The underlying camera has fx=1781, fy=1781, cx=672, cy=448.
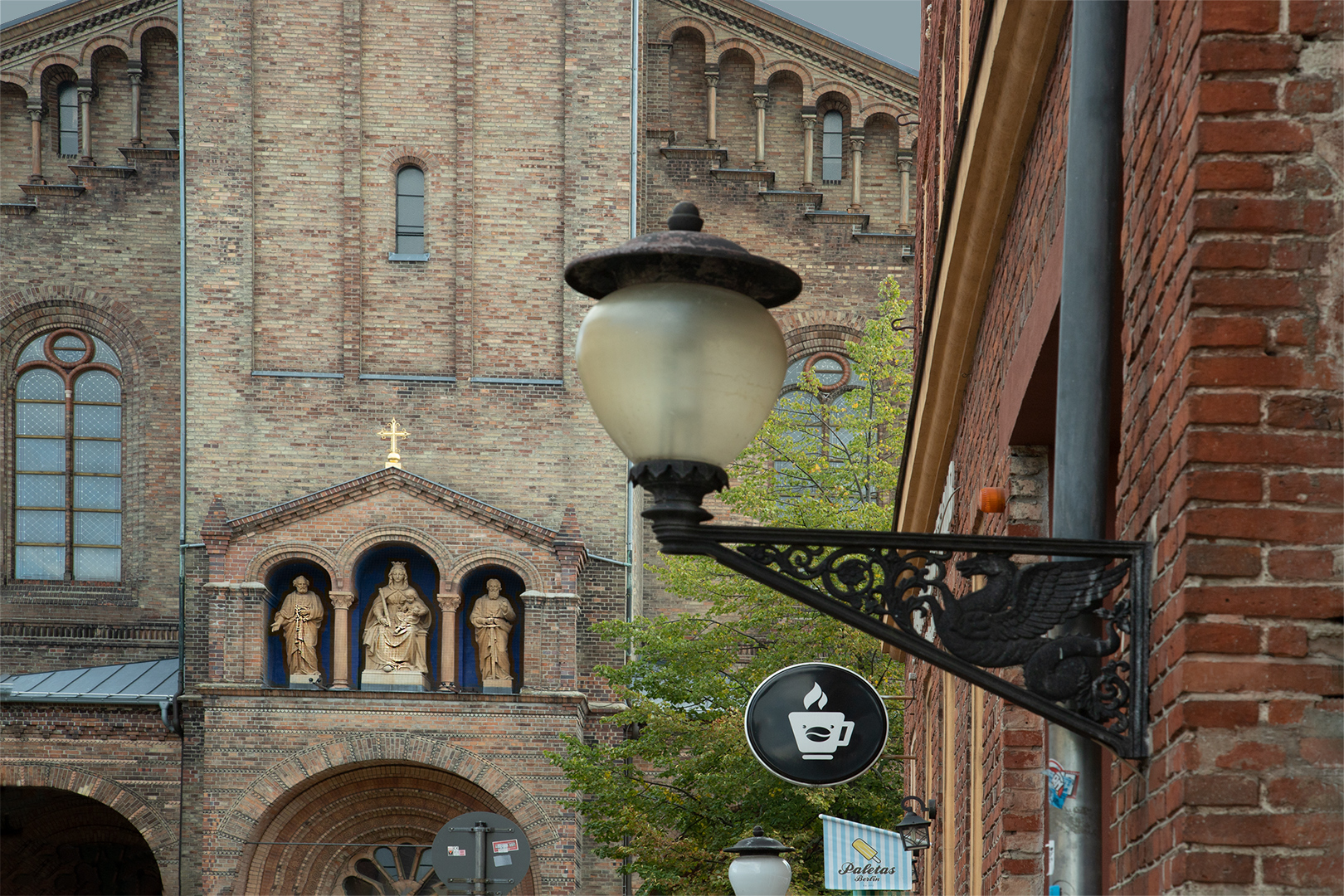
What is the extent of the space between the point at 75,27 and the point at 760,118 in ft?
42.2

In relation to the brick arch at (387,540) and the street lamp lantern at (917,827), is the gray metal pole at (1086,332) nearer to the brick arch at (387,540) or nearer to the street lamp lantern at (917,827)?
the street lamp lantern at (917,827)

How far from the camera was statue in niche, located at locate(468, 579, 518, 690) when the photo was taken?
2756cm

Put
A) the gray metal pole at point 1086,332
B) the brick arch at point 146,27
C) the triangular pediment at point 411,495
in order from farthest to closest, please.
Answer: the brick arch at point 146,27 → the triangular pediment at point 411,495 → the gray metal pole at point 1086,332

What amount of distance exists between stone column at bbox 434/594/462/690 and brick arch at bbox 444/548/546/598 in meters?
0.22

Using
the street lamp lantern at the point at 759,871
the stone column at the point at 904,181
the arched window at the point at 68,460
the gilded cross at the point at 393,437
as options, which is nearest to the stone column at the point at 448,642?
the gilded cross at the point at 393,437

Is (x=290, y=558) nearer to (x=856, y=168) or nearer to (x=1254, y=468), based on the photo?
(x=856, y=168)

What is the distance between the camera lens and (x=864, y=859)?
11.7 metres

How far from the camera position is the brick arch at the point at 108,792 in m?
27.4

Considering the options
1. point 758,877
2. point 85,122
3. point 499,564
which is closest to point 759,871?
point 758,877

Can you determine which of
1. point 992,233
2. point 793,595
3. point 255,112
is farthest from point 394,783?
point 793,595

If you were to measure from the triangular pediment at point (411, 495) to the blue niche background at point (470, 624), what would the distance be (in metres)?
0.73

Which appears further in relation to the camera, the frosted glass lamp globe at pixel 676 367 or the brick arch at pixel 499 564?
the brick arch at pixel 499 564

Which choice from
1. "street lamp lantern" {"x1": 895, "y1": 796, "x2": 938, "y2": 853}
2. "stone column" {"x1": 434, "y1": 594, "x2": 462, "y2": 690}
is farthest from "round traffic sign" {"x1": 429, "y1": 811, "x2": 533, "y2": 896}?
"stone column" {"x1": 434, "y1": 594, "x2": 462, "y2": 690}

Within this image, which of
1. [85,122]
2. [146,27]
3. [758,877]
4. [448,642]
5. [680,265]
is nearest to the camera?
[680,265]
